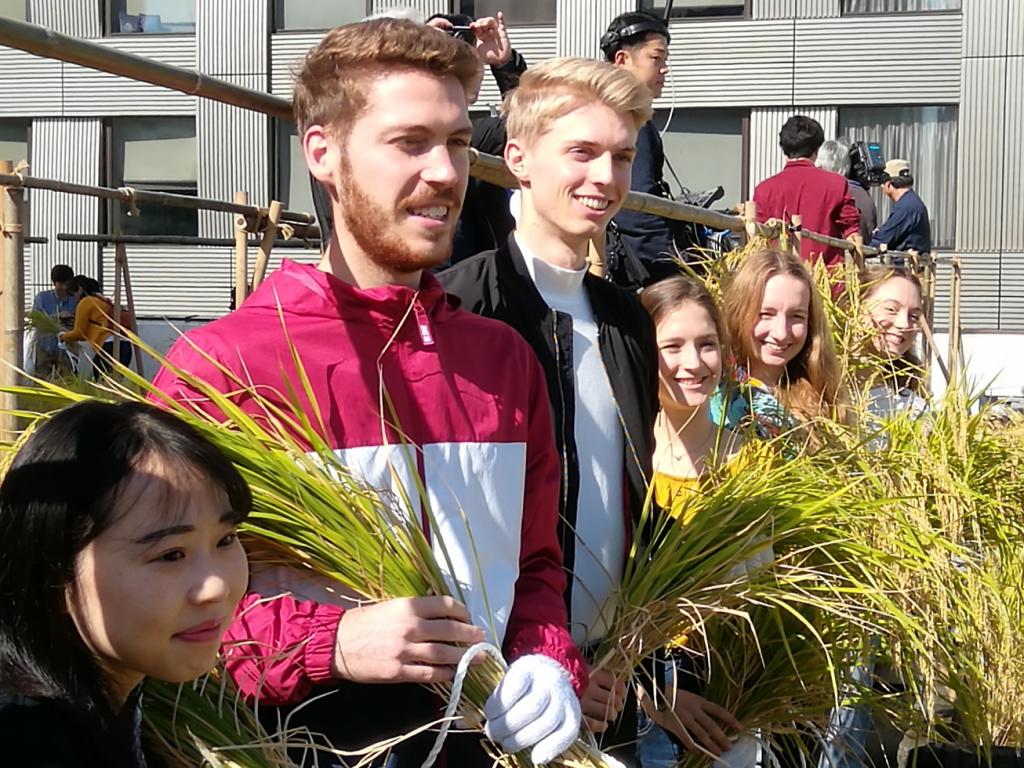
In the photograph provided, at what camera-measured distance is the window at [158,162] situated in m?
15.0

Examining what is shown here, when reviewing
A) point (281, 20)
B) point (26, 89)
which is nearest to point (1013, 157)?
point (281, 20)

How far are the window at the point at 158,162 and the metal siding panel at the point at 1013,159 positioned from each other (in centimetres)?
800

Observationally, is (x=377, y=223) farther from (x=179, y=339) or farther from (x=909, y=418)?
(x=909, y=418)

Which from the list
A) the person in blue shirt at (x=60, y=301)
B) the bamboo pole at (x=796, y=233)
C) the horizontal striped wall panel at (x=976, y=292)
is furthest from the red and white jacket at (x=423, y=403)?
the horizontal striped wall panel at (x=976, y=292)

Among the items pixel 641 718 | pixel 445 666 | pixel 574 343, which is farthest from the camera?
pixel 641 718

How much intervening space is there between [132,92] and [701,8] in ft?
19.5

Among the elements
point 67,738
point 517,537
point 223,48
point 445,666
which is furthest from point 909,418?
point 223,48

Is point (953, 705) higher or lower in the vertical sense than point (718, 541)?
lower

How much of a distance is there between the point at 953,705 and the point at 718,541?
1.12 metres

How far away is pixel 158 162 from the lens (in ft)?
50.1

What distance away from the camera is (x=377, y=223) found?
1.98m

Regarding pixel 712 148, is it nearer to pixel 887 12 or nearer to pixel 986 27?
pixel 887 12

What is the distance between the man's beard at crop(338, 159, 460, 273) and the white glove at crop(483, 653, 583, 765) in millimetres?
564

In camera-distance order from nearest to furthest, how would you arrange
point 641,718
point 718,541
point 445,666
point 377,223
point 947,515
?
1. point 445,666
2. point 377,223
3. point 718,541
4. point 641,718
5. point 947,515
